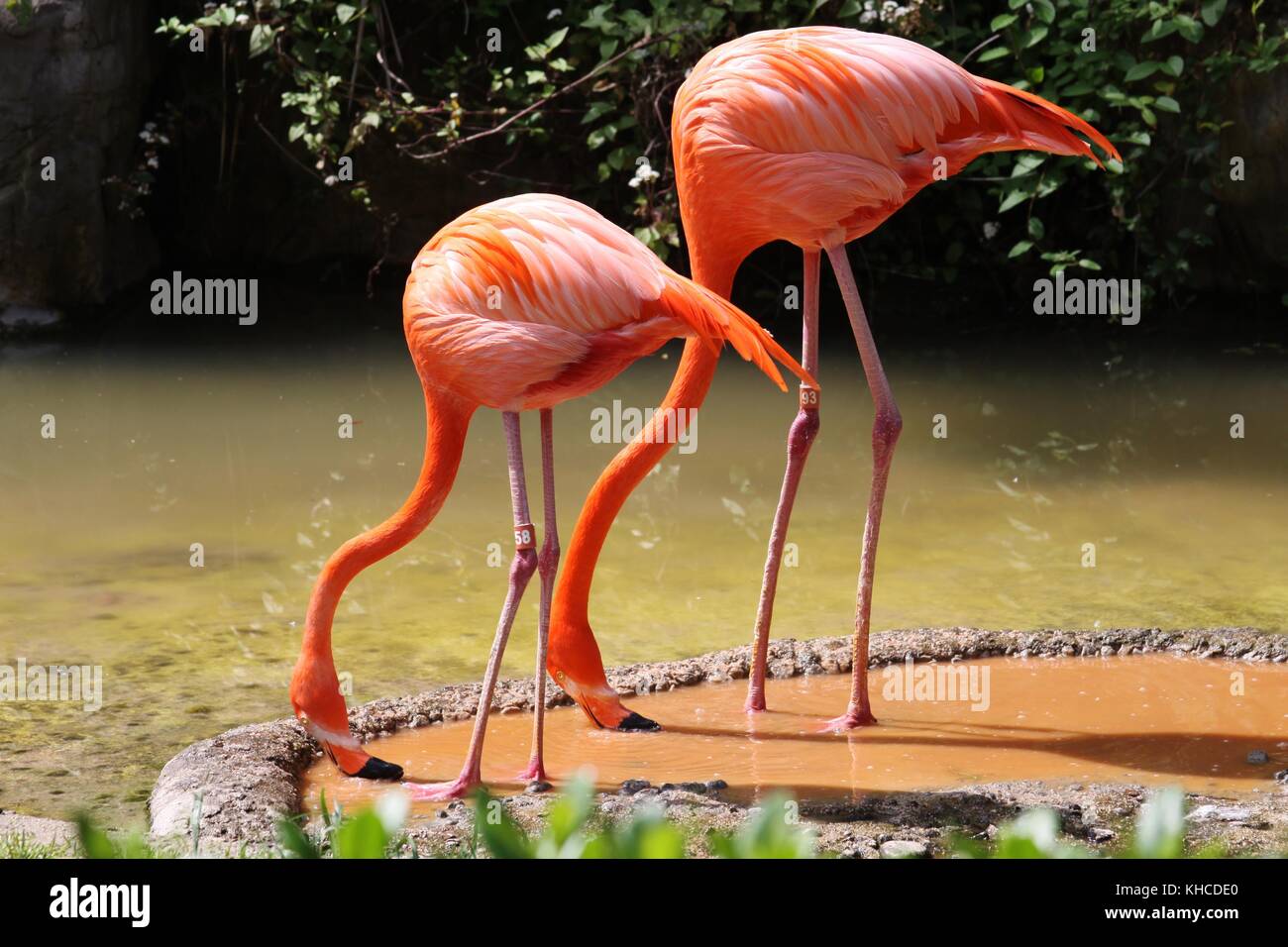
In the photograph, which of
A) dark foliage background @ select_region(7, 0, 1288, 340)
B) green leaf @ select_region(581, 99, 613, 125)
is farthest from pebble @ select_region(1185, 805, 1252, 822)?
green leaf @ select_region(581, 99, 613, 125)

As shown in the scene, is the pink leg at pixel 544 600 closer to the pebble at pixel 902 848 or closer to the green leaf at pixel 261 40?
the pebble at pixel 902 848

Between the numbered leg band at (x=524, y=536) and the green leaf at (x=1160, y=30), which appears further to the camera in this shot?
the green leaf at (x=1160, y=30)

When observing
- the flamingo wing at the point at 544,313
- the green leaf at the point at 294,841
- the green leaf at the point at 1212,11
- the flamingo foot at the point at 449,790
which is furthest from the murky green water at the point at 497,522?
the green leaf at the point at 294,841

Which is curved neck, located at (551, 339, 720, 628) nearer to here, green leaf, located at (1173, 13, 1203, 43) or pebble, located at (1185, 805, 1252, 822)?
pebble, located at (1185, 805, 1252, 822)

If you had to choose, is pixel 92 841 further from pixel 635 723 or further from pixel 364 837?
pixel 635 723

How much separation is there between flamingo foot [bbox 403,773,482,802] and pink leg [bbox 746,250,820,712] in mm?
929

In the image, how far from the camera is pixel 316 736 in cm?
338

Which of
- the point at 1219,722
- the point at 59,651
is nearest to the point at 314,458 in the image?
the point at 59,651

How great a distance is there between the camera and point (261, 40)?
366 inches

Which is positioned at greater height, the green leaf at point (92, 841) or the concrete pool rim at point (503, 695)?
the green leaf at point (92, 841)

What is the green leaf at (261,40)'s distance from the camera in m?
9.27
